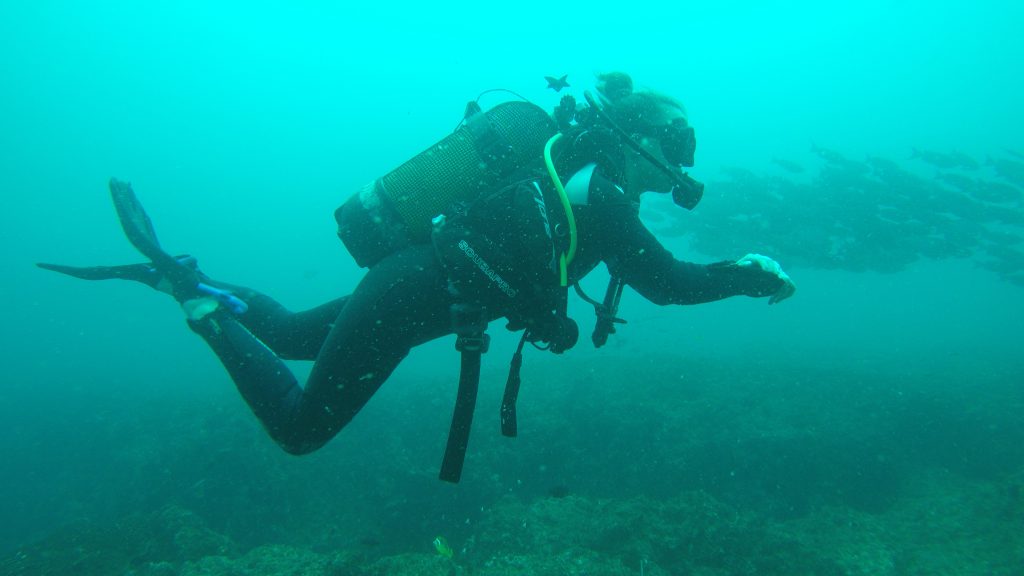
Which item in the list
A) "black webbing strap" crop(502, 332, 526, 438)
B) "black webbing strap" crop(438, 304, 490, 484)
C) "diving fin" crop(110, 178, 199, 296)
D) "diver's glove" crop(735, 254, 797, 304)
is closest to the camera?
"black webbing strap" crop(438, 304, 490, 484)

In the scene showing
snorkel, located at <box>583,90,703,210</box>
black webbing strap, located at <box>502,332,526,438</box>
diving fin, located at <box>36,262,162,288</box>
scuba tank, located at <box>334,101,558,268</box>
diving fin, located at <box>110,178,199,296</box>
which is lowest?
black webbing strap, located at <box>502,332,526,438</box>

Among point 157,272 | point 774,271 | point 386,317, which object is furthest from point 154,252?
point 774,271

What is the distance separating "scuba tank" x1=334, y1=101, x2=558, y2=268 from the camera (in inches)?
115

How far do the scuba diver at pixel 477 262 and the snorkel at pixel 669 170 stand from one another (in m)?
0.01

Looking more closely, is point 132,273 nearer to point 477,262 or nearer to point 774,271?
point 477,262

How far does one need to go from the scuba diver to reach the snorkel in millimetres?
13

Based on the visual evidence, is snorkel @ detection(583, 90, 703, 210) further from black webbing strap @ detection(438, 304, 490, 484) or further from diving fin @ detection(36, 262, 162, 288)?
diving fin @ detection(36, 262, 162, 288)

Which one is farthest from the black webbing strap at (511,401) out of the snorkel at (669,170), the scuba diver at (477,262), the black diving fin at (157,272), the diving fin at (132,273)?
the diving fin at (132,273)

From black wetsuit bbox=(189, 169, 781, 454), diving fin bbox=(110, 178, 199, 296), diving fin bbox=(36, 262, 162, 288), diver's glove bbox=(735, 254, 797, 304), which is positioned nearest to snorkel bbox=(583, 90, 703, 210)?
black wetsuit bbox=(189, 169, 781, 454)

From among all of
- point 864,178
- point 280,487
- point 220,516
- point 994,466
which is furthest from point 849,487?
point 864,178

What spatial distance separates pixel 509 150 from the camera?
2977mm

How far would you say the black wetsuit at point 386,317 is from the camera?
2.75 meters

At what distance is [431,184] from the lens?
2.92 metres

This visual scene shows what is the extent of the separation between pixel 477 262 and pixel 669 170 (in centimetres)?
142
